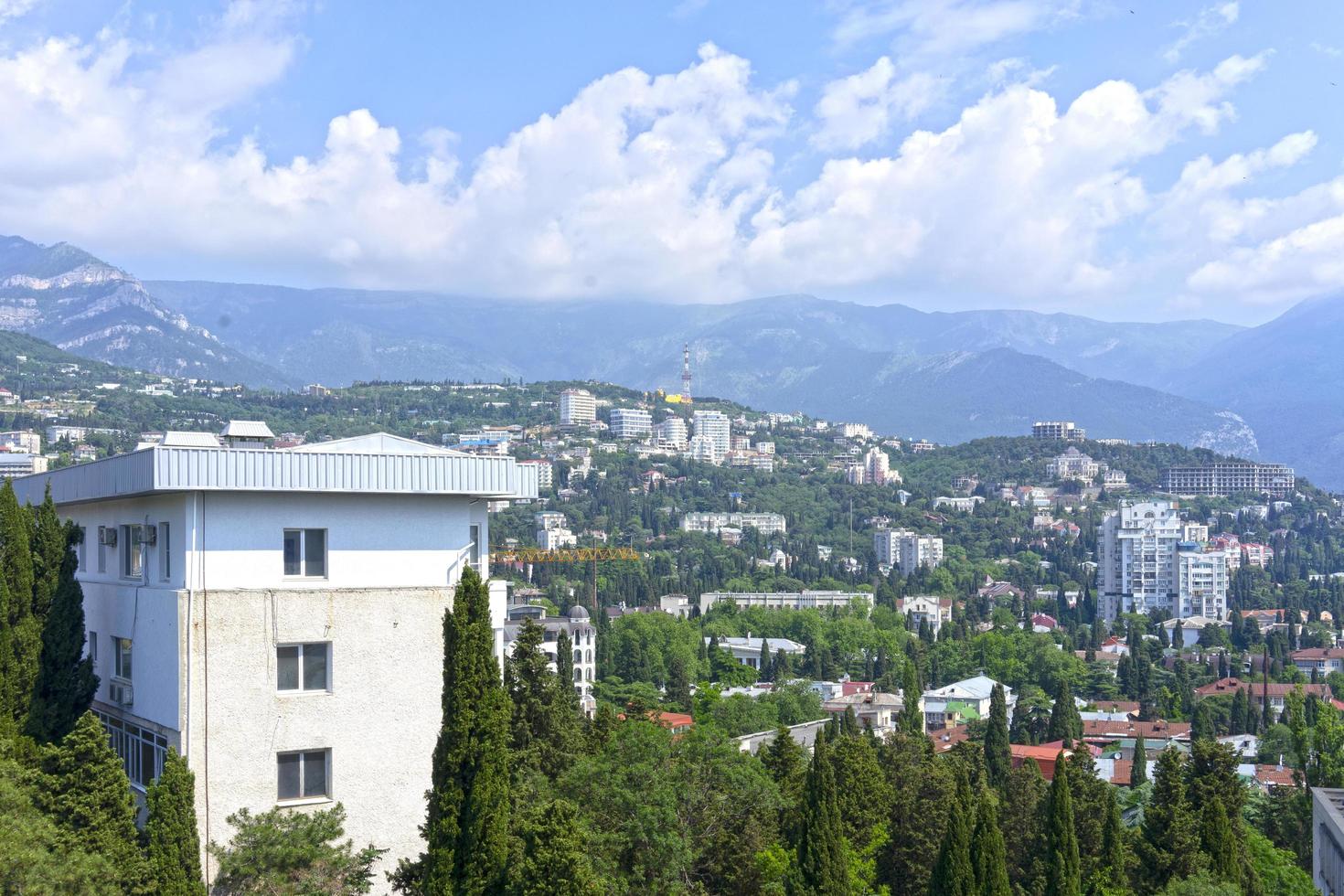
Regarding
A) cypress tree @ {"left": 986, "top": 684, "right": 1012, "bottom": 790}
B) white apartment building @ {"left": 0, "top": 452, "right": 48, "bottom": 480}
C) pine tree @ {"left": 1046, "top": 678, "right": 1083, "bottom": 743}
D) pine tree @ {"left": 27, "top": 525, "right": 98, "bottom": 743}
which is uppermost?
white apartment building @ {"left": 0, "top": 452, "right": 48, "bottom": 480}

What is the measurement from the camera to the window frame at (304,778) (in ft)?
60.3

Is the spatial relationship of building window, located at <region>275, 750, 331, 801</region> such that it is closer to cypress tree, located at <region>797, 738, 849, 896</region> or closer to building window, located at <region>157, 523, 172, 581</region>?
building window, located at <region>157, 523, 172, 581</region>

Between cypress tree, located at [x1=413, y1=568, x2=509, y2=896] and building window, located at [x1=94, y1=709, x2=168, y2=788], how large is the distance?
4732 millimetres

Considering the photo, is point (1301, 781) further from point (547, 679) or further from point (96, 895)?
point (96, 895)

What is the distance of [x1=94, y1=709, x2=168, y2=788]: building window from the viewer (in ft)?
63.0

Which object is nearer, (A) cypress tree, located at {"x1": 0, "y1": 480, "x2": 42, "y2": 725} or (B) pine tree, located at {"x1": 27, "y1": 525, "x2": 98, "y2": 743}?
(A) cypress tree, located at {"x1": 0, "y1": 480, "x2": 42, "y2": 725}

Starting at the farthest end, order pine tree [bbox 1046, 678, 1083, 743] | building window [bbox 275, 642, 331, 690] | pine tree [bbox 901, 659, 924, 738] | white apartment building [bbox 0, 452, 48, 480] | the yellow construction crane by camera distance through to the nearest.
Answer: the yellow construction crane, white apartment building [bbox 0, 452, 48, 480], pine tree [bbox 1046, 678, 1083, 743], pine tree [bbox 901, 659, 924, 738], building window [bbox 275, 642, 331, 690]

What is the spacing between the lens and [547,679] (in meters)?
23.3

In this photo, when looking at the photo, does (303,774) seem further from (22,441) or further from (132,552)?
(22,441)

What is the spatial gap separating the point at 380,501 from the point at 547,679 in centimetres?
536

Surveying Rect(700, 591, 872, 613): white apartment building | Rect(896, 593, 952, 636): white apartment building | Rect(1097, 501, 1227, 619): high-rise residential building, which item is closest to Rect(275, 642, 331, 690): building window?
Rect(896, 593, 952, 636): white apartment building

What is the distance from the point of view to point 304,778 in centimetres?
1859

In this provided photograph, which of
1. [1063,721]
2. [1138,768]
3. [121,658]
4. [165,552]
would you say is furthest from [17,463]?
[165,552]

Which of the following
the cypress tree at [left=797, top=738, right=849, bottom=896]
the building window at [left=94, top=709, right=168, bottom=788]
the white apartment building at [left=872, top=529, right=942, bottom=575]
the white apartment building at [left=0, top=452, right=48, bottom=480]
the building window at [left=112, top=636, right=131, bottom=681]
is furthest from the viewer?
the white apartment building at [left=872, top=529, right=942, bottom=575]
